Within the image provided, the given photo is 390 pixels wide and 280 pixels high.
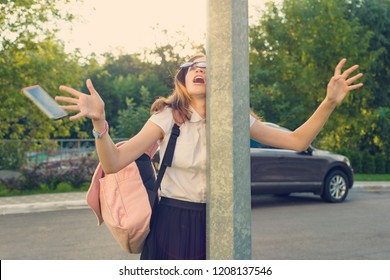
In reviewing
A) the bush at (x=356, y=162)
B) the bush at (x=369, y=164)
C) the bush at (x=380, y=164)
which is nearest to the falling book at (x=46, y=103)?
the bush at (x=356, y=162)

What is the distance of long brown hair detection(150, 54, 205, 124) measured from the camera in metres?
2.62

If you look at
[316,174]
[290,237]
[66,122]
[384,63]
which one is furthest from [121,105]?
[290,237]

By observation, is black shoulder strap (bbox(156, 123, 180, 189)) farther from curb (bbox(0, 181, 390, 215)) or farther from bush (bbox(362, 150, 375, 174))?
bush (bbox(362, 150, 375, 174))

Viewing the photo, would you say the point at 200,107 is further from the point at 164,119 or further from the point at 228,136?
the point at 228,136

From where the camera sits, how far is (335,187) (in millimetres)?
12633

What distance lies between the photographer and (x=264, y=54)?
94.8 feet

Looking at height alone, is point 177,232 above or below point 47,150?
above

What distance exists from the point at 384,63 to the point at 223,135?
24.7m

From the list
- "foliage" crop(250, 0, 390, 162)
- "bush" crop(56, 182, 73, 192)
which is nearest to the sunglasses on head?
"bush" crop(56, 182, 73, 192)

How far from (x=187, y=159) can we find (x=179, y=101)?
11.2 inches

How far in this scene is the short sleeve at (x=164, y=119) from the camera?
260 cm

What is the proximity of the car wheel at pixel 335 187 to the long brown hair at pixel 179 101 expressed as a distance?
1020cm

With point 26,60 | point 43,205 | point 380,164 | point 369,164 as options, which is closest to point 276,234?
point 43,205
